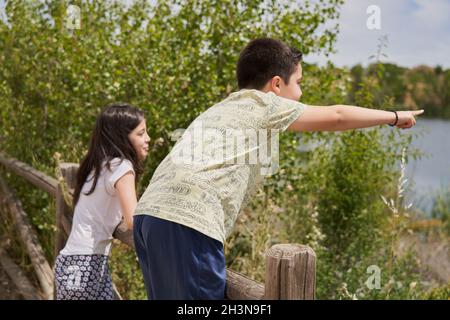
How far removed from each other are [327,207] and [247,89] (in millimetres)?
2737

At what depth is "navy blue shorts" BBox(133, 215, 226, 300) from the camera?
70.2 inches

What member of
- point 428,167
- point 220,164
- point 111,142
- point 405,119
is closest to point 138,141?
point 111,142

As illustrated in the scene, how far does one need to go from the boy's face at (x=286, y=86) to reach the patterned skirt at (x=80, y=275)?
3.39ft

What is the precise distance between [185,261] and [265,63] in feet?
2.13

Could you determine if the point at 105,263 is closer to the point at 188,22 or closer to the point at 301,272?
the point at 301,272

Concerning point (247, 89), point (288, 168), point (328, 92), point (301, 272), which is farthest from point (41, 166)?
point (301, 272)

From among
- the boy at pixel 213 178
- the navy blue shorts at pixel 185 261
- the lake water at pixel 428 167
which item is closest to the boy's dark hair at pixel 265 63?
the boy at pixel 213 178

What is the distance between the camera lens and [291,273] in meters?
1.52

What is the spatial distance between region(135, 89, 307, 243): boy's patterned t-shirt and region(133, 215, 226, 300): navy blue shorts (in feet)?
0.09

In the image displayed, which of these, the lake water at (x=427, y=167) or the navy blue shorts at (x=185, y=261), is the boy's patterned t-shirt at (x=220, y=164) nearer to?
the navy blue shorts at (x=185, y=261)

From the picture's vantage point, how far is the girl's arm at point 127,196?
244cm

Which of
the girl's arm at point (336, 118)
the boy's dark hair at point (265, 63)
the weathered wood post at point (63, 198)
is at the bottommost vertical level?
the weathered wood post at point (63, 198)

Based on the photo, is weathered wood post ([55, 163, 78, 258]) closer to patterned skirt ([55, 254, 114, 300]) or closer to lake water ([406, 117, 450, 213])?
patterned skirt ([55, 254, 114, 300])

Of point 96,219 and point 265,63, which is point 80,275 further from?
point 265,63
